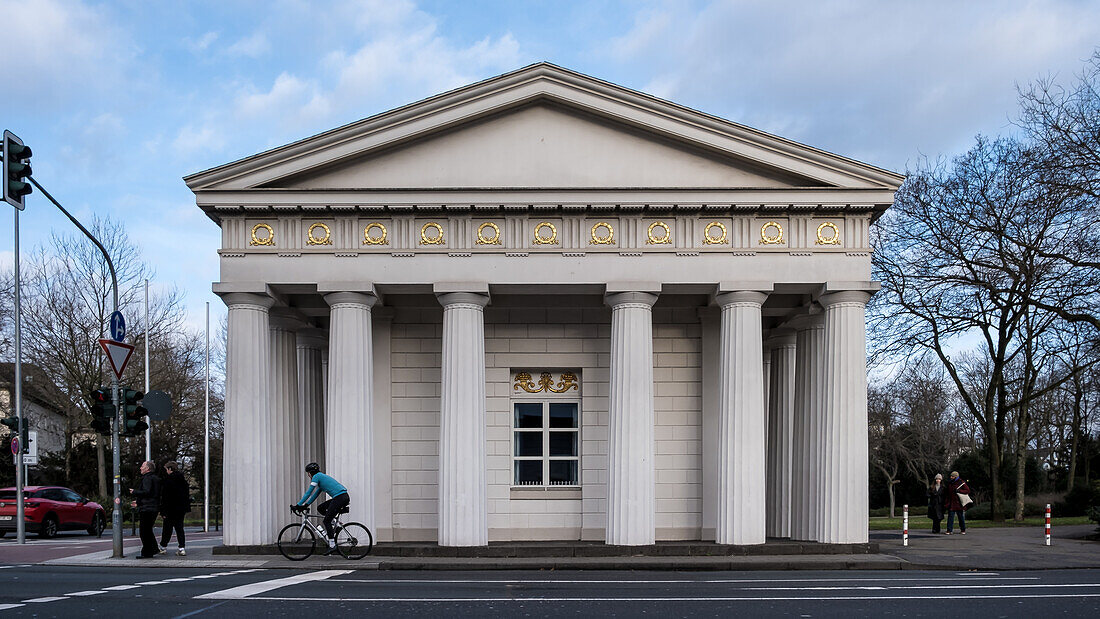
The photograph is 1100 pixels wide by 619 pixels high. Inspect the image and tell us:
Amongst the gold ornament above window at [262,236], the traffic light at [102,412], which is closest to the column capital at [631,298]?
the gold ornament above window at [262,236]

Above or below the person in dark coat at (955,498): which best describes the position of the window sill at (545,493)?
above

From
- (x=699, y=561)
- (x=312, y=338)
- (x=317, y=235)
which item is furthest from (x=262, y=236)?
(x=699, y=561)

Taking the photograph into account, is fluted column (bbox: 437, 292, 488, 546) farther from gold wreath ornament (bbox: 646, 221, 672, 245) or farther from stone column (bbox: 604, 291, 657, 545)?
gold wreath ornament (bbox: 646, 221, 672, 245)

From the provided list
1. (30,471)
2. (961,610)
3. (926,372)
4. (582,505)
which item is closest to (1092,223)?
(582,505)

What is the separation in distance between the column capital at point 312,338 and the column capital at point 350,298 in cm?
344

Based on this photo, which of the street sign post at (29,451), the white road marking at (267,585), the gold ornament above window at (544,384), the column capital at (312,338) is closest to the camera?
the white road marking at (267,585)

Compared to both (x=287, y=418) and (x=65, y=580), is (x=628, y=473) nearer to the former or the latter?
(x=287, y=418)

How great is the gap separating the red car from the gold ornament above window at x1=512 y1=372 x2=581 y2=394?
15.2 metres

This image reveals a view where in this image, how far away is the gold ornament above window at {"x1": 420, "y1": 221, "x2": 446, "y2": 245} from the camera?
21516 millimetres

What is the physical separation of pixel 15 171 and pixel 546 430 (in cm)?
1195

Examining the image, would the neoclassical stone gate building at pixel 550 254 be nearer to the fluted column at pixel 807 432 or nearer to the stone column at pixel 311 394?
the fluted column at pixel 807 432

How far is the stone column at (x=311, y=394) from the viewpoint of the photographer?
2467 centimetres

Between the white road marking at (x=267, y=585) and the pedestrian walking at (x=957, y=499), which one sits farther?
the pedestrian walking at (x=957, y=499)

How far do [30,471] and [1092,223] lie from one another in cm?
4820
